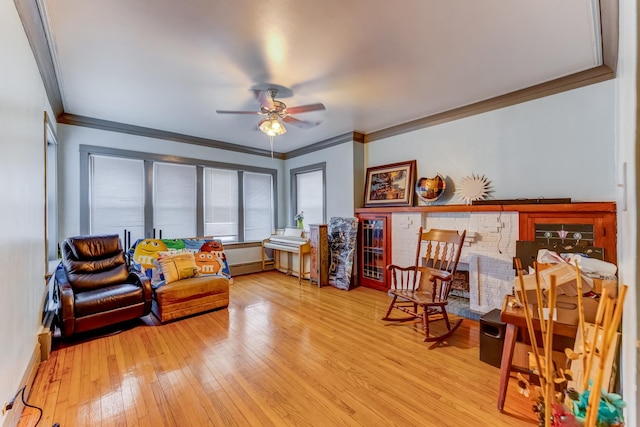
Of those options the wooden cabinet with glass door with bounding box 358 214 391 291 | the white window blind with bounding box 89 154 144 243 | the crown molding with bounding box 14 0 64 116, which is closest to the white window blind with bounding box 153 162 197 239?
the white window blind with bounding box 89 154 144 243

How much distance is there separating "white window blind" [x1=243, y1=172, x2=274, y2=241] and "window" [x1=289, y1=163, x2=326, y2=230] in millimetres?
528

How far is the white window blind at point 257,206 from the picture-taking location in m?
Result: 5.74

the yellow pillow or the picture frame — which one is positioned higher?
the picture frame

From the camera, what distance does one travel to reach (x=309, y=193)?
5.80 meters

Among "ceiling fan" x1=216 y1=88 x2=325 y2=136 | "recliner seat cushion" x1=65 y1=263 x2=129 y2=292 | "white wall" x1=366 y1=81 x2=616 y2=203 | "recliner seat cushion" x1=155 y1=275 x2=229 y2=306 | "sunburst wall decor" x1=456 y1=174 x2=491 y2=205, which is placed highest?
"ceiling fan" x1=216 y1=88 x2=325 y2=136

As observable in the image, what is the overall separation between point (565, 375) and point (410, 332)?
2.05 metres

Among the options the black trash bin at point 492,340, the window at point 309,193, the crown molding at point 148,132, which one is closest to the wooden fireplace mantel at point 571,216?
the black trash bin at point 492,340

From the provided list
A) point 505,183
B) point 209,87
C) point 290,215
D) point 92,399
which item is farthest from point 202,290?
point 505,183

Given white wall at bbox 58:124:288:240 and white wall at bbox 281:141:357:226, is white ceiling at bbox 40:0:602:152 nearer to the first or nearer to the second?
white wall at bbox 58:124:288:240

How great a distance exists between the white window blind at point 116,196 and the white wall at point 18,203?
175 centimetres

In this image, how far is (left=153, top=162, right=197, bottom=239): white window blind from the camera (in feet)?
15.0

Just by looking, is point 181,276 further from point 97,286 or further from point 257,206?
point 257,206

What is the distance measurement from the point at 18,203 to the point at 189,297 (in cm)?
198

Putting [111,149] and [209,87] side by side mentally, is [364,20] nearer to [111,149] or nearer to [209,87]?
→ [209,87]
